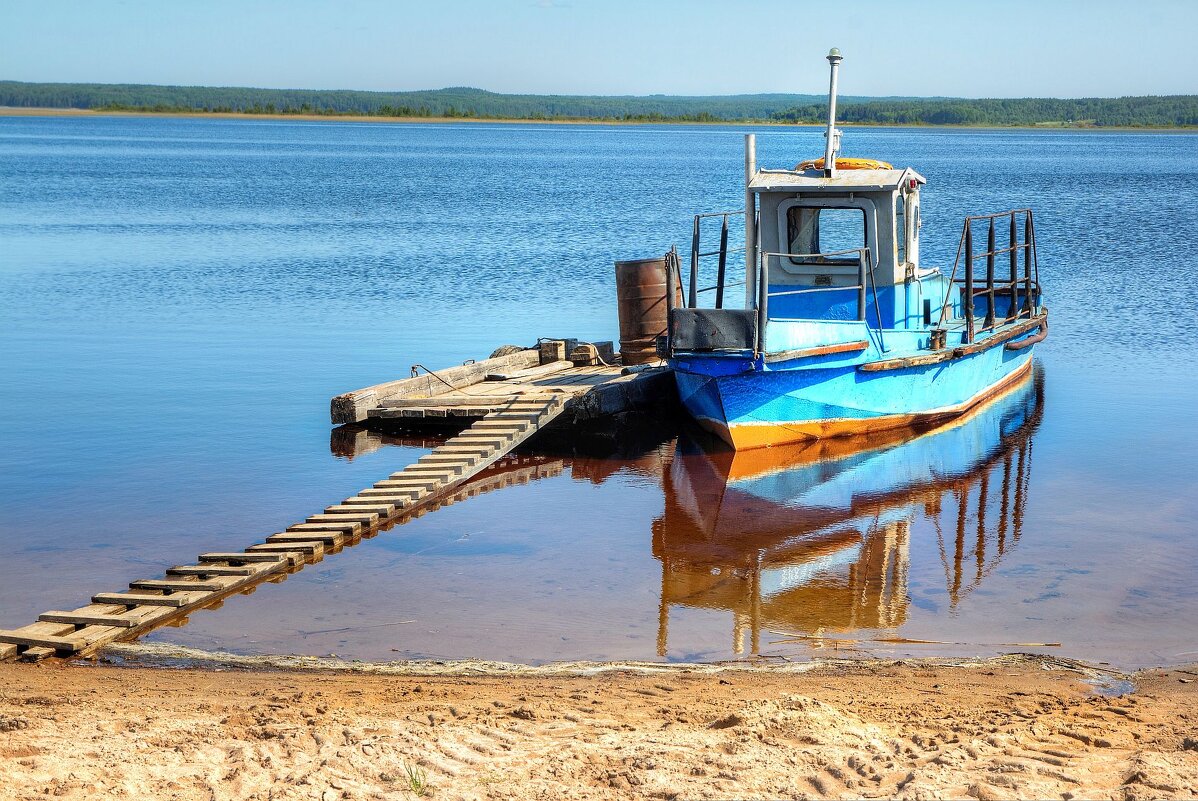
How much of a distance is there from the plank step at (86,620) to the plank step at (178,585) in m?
0.64

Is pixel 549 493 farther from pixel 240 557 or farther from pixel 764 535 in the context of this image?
pixel 240 557

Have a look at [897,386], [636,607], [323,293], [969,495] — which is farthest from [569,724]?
[323,293]

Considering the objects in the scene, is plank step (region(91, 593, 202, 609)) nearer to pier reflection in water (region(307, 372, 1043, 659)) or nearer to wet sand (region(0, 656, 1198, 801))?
wet sand (region(0, 656, 1198, 801))

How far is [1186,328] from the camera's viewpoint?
2059 centimetres

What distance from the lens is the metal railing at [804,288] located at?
39.0 ft

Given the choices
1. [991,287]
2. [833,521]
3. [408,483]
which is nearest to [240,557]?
[408,483]

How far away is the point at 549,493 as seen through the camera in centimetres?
1168

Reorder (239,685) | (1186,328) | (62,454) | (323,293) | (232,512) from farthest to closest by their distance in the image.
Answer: (323,293) → (1186,328) → (62,454) → (232,512) → (239,685)

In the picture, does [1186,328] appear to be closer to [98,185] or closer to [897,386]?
[897,386]

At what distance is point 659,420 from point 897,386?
267cm

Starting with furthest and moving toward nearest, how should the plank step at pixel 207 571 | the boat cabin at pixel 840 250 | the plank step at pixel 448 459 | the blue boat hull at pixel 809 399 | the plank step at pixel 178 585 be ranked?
the boat cabin at pixel 840 250 → the blue boat hull at pixel 809 399 → the plank step at pixel 448 459 → the plank step at pixel 207 571 → the plank step at pixel 178 585

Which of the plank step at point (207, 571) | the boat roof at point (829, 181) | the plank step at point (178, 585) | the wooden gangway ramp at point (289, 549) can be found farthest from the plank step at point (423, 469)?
the boat roof at point (829, 181)

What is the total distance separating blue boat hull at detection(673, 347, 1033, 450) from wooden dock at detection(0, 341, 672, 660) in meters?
1.22

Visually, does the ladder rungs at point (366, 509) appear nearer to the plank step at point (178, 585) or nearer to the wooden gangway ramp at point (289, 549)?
the wooden gangway ramp at point (289, 549)
